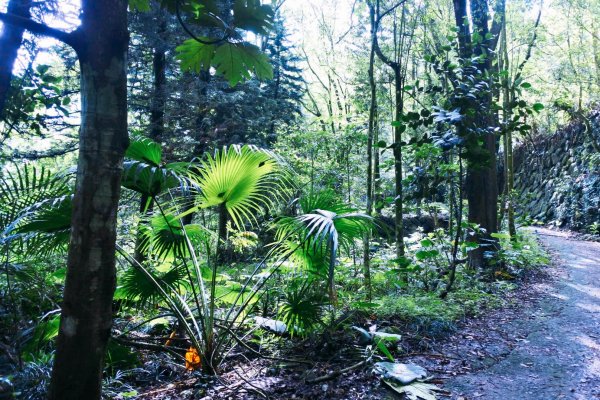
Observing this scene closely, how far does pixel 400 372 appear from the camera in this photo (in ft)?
9.57

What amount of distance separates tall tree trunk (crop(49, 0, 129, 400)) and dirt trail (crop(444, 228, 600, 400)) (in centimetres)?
231

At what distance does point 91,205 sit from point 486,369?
10.3 feet

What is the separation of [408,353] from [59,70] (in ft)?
39.2

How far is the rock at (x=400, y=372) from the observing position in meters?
2.83

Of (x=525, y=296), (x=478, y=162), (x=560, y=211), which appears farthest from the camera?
(x=560, y=211)

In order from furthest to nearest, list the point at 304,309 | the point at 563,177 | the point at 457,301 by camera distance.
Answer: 1. the point at 563,177
2. the point at 457,301
3. the point at 304,309

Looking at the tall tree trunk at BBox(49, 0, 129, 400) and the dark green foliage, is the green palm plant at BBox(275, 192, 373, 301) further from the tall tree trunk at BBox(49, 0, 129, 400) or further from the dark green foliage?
the tall tree trunk at BBox(49, 0, 129, 400)

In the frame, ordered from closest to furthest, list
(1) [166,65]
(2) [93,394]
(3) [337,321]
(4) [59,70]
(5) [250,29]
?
(2) [93,394], (5) [250,29], (3) [337,321], (1) [166,65], (4) [59,70]

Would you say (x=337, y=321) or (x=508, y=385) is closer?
(x=508, y=385)

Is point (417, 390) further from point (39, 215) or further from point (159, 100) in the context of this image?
point (159, 100)

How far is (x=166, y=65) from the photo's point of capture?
10469 millimetres

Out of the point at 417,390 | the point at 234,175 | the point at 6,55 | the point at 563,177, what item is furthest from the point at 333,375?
the point at 563,177

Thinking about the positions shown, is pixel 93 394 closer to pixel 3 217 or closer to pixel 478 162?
pixel 3 217

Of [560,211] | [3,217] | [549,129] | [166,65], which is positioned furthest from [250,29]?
[549,129]
